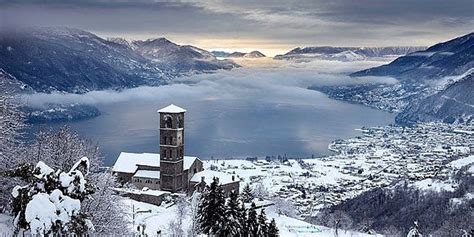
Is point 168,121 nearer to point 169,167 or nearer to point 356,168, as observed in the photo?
point 169,167

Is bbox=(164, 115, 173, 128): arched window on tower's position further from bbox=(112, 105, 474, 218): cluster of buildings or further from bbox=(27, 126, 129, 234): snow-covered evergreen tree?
bbox=(27, 126, 129, 234): snow-covered evergreen tree

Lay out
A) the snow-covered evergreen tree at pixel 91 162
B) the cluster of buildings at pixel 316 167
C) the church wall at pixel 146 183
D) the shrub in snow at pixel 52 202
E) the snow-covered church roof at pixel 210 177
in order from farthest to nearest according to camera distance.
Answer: the snow-covered church roof at pixel 210 177 → the church wall at pixel 146 183 → the cluster of buildings at pixel 316 167 → the snow-covered evergreen tree at pixel 91 162 → the shrub in snow at pixel 52 202

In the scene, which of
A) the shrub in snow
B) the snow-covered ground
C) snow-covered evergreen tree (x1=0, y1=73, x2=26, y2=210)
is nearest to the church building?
the snow-covered ground

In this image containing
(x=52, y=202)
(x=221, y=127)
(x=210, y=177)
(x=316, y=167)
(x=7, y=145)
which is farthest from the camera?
(x=221, y=127)

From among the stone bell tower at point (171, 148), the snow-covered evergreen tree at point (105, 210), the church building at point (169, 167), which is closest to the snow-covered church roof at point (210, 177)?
the church building at point (169, 167)

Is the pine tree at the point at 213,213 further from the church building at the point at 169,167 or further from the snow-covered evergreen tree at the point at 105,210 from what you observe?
the church building at the point at 169,167

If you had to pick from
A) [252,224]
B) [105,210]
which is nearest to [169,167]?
[252,224]
